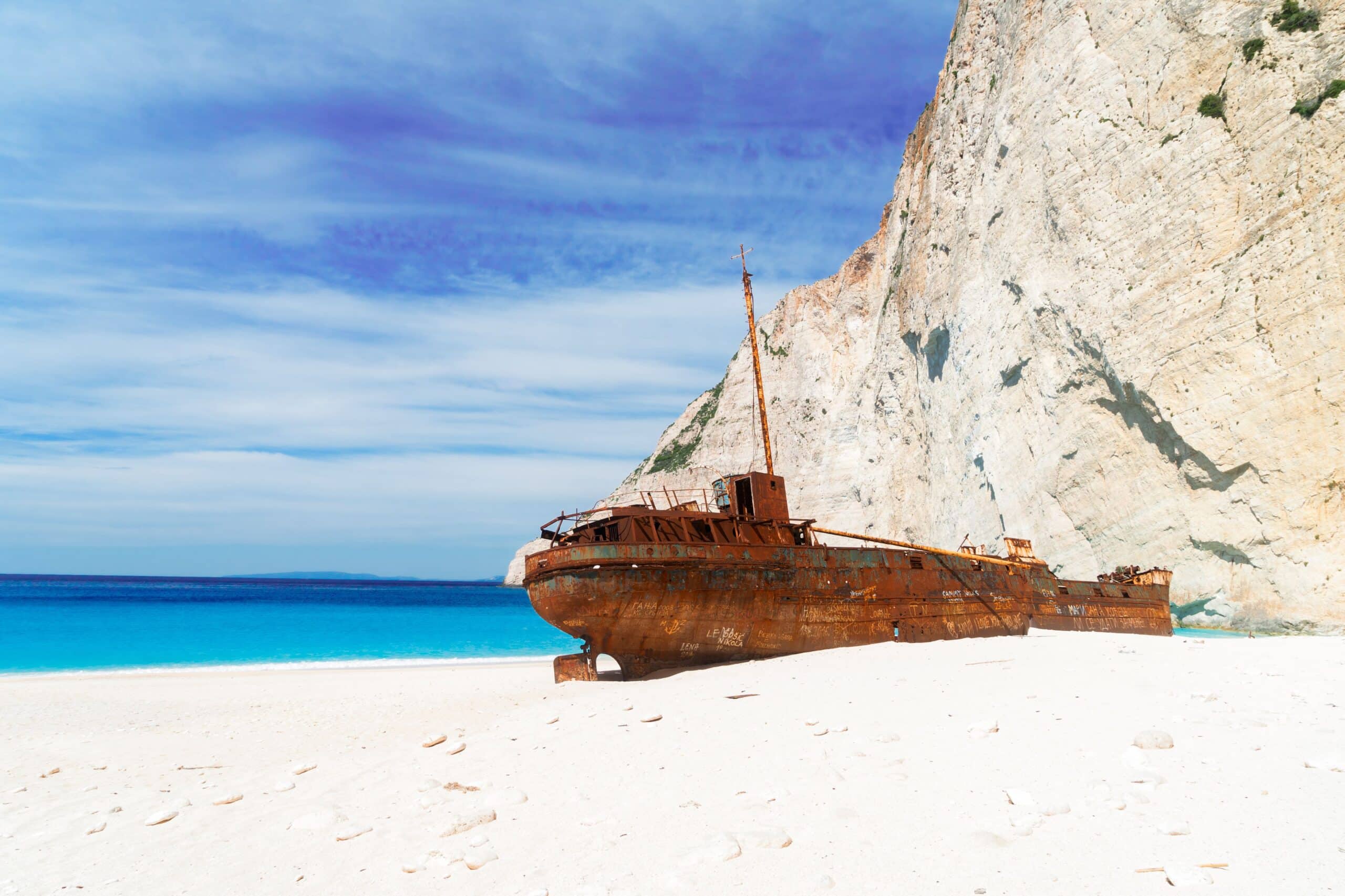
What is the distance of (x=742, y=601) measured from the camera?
1425cm

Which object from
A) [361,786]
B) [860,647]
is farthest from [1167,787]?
[860,647]

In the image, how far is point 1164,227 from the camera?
25578 millimetres

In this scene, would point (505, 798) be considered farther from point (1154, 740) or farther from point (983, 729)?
point (1154, 740)

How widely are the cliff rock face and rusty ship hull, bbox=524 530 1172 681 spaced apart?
11514 mm

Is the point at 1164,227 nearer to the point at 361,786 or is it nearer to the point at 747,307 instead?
the point at 747,307

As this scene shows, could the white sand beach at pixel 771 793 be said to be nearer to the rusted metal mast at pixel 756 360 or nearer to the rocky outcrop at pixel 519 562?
the rusted metal mast at pixel 756 360

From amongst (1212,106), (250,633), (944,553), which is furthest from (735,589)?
(250,633)

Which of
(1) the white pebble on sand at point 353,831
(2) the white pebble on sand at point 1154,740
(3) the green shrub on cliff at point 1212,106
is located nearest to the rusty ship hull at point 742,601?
(1) the white pebble on sand at point 353,831

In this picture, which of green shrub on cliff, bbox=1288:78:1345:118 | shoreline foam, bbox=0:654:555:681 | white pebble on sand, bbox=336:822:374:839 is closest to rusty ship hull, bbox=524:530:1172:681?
white pebble on sand, bbox=336:822:374:839

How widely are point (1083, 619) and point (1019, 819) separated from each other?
59.1 ft

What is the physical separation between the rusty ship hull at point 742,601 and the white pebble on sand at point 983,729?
7.22m

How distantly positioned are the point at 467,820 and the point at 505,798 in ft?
1.77

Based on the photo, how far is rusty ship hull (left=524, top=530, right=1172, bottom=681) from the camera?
13609mm

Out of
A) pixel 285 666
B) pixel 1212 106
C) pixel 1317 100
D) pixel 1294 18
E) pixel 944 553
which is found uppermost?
pixel 1294 18
